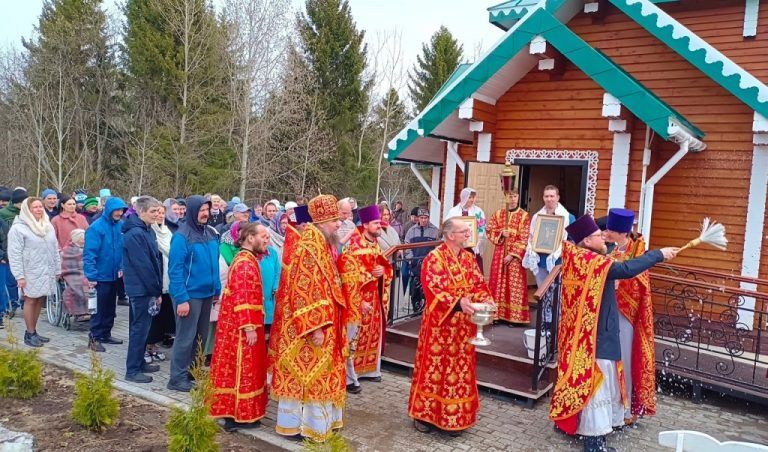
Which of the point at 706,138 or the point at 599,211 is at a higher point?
the point at 706,138

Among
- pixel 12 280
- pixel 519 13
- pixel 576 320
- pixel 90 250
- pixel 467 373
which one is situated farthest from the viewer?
pixel 519 13

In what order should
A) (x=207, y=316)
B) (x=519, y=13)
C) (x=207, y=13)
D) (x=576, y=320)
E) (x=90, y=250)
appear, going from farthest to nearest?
(x=207, y=13) → (x=519, y=13) → (x=90, y=250) → (x=207, y=316) → (x=576, y=320)

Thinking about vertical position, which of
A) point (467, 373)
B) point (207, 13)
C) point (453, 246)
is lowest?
point (467, 373)

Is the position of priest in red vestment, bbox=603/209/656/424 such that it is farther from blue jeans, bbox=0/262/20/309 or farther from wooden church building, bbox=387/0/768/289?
blue jeans, bbox=0/262/20/309

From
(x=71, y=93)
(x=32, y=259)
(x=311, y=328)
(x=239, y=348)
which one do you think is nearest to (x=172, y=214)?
(x=32, y=259)

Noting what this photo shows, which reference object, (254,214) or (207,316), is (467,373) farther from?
(254,214)

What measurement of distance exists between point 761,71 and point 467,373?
23.1 ft

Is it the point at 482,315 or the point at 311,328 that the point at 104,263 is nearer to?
the point at 311,328

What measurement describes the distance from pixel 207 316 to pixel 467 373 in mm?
2689

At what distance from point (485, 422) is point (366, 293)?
181 cm

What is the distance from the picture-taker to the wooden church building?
7.38 metres

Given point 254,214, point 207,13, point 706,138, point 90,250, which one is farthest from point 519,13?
point 207,13

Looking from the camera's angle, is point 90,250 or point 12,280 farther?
point 12,280

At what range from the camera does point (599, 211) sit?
809 centimetres
